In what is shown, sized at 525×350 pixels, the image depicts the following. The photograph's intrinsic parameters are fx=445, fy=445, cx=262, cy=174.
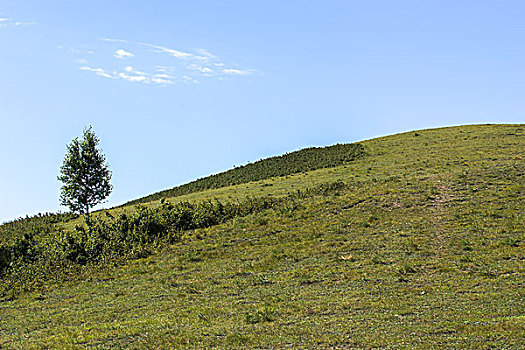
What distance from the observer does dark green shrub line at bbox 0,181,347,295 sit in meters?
34.1

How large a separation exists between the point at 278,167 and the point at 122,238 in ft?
105

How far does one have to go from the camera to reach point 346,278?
2169 cm

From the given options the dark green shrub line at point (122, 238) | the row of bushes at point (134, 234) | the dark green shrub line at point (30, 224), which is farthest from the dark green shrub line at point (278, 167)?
the row of bushes at point (134, 234)

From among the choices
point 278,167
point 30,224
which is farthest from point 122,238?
point 278,167

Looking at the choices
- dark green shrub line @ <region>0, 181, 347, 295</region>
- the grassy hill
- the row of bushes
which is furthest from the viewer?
the row of bushes

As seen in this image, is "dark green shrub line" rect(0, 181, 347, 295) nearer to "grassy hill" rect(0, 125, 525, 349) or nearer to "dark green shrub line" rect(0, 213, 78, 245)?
"grassy hill" rect(0, 125, 525, 349)

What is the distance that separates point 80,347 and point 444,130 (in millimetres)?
Result: 70616

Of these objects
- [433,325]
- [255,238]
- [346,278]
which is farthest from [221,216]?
[433,325]

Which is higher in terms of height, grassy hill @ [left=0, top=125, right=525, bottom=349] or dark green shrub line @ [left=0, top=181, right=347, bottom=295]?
dark green shrub line @ [left=0, top=181, right=347, bottom=295]

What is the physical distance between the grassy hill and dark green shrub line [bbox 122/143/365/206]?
12758 millimetres

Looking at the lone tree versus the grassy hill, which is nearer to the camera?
the grassy hill

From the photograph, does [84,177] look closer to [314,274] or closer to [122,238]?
[122,238]

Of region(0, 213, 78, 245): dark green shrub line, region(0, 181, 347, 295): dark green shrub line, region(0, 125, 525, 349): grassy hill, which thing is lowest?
region(0, 125, 525, 349): grassy hill

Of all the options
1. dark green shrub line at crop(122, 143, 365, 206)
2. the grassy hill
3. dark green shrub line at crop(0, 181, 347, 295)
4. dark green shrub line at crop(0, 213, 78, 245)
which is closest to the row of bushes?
dark green shrub line at crop(0, 181, 347, 295)
